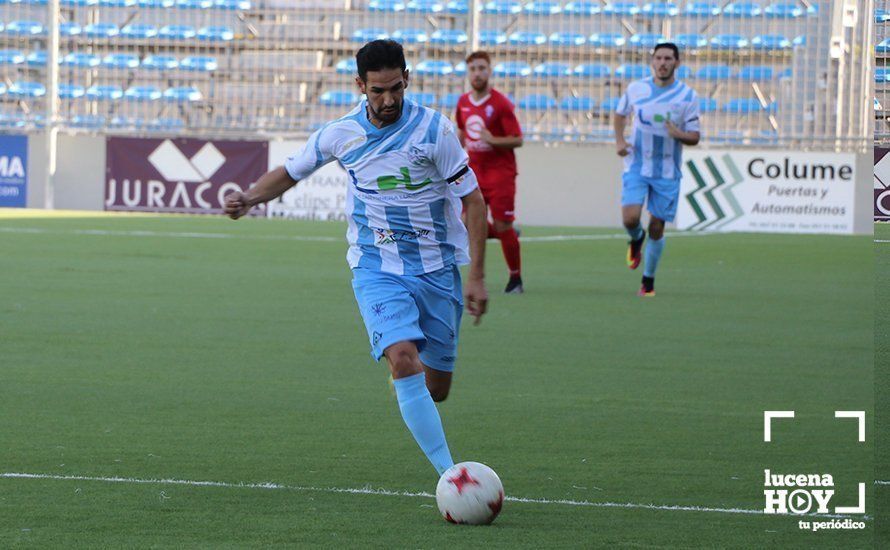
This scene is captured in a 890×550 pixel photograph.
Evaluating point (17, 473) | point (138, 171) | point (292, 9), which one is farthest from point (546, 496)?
point (292, 9)

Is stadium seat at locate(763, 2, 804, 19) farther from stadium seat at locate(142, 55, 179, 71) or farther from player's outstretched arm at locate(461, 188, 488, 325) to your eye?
player's outstretched arm at locate(461, 188, 488, 325)

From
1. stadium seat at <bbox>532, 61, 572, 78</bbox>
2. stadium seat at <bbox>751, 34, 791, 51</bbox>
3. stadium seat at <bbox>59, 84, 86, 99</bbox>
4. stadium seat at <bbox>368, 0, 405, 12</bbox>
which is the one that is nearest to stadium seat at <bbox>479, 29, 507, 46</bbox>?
stadium seat at <bbox>532, 61, 572, 78</bbox>

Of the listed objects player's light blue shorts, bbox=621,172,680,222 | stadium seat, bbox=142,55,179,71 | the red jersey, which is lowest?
player's light blue shorts, bbox=621,172,680,222

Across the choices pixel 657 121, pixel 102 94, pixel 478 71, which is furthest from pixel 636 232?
pixel 102 94

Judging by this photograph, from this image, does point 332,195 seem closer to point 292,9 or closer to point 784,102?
point 292,9

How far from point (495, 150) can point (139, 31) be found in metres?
18.5

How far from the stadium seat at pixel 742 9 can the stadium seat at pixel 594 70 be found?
2.43 m

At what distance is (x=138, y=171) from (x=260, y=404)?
20.5m

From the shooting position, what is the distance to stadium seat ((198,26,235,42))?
29719 millimetres

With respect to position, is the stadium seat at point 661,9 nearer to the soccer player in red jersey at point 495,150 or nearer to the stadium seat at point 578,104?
the stadium seat at point 578,104

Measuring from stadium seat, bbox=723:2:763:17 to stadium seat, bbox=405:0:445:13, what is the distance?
5484 mm

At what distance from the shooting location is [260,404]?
682 cm

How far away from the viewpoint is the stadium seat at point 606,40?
28.2 meters

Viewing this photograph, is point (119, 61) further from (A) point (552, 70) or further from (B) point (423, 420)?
(B) point (423, 420)
